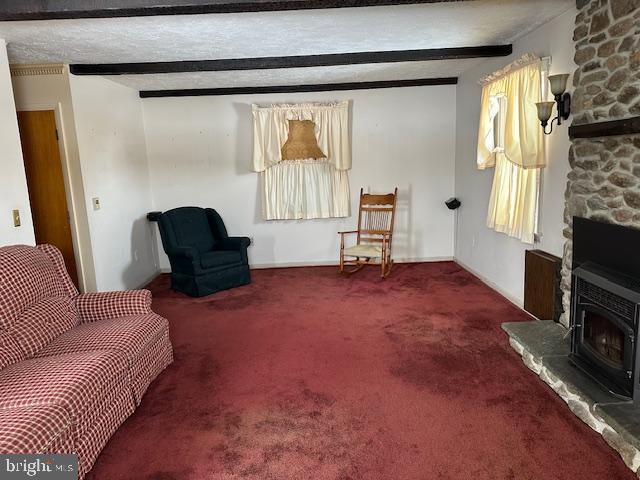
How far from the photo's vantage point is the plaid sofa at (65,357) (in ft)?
5.97

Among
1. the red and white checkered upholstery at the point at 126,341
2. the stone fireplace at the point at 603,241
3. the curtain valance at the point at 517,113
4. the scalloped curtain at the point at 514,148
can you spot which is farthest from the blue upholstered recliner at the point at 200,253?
the stone fireplace at the point at 603,241

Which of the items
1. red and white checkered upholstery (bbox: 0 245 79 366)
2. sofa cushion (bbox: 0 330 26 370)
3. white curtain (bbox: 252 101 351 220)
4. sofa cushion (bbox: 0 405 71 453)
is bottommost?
sofa cushion (bbox: 0 405 71 453)

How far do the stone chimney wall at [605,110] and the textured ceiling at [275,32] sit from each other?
0.42 meters

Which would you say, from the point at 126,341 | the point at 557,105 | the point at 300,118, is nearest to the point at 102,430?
the point at 126,341

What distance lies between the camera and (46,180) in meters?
4.00

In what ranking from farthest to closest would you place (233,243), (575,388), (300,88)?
(300,88) → (233,243) → (575,388)

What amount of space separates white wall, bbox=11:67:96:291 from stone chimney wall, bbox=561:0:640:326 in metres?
3.93

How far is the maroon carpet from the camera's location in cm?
203

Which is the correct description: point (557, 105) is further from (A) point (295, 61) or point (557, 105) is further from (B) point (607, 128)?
(A) point (295, 61)

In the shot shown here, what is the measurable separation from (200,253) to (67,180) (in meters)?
1.49

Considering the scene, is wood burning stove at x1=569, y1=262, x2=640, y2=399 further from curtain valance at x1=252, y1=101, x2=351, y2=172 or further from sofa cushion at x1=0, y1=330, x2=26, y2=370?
curtain valance at x1=252, y1=101, x2=351, y2=172

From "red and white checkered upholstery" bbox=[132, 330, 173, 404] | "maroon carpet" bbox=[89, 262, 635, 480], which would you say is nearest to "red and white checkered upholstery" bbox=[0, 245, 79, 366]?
"red and white checkered upholstery" bbox=[132, 330, 173, 404]

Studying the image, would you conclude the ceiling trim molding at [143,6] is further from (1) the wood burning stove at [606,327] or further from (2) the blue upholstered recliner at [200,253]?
(2) the blue upholstered recliner at [200,253]

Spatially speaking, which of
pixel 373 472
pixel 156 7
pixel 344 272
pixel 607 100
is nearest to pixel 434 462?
pixel 373 472
